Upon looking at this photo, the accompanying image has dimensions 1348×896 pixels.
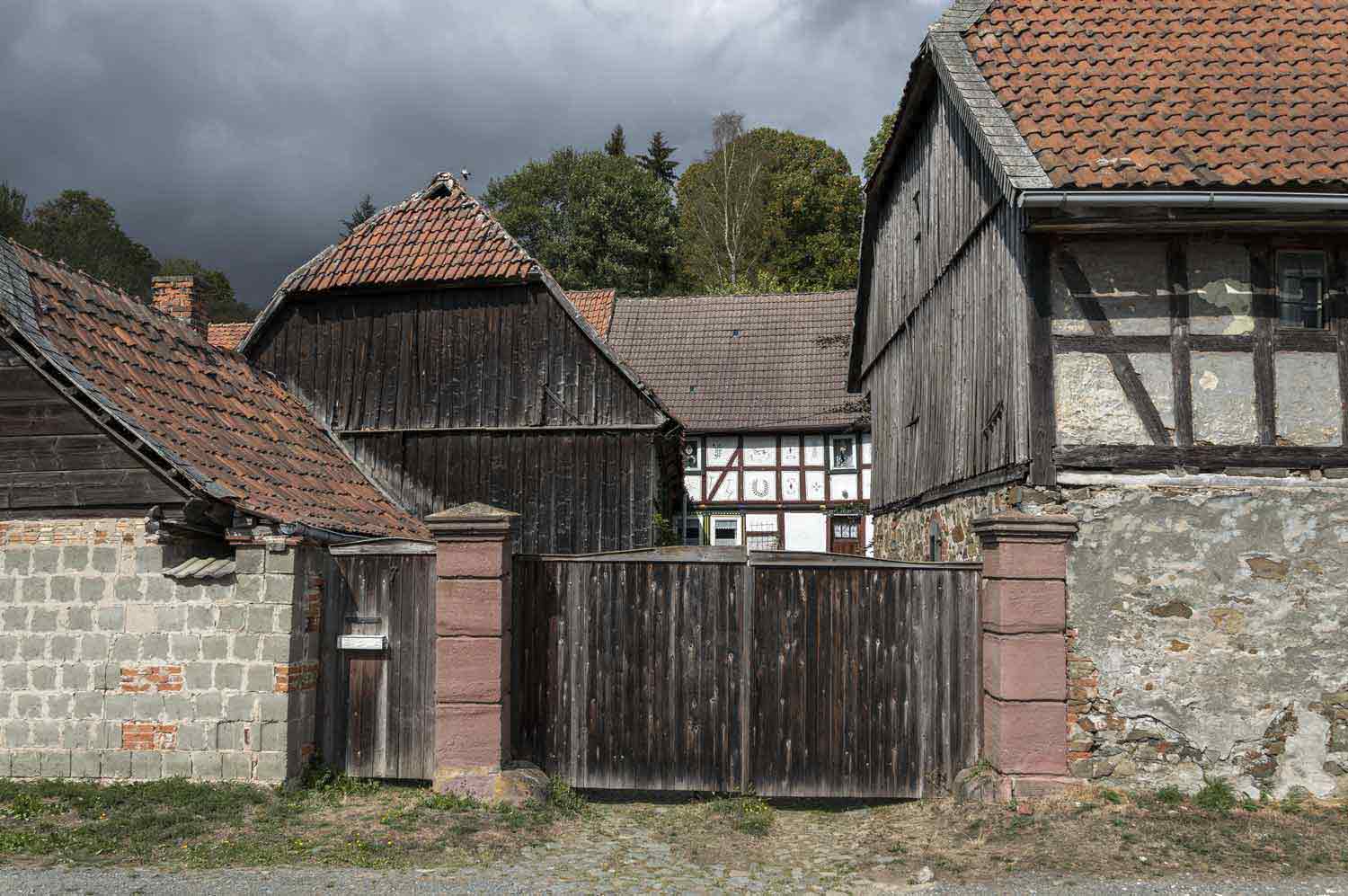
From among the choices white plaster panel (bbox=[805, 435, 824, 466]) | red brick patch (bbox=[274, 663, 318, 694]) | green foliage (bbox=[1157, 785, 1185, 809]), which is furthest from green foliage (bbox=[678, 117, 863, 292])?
green foliage (bbox=[1157, 785, 1185, 809])

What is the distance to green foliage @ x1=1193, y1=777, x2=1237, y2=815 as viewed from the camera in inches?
313

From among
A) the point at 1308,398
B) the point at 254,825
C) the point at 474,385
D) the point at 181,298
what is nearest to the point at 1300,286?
the point at 1308,398

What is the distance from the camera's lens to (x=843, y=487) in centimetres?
2523

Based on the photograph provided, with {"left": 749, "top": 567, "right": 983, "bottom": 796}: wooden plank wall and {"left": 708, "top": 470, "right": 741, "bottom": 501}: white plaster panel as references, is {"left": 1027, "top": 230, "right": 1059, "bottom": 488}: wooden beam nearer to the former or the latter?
{"left": 749, "top": 567, "right": 983, "bottom": 796}: wooden plank wall

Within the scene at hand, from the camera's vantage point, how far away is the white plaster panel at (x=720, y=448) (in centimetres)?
2573

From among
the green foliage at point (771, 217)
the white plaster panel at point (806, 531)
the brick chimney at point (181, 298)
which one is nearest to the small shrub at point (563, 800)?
the brick chimney at point (181, 298)

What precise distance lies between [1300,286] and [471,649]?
306 inches

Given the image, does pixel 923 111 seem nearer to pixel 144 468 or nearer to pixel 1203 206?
pixel 1203 206

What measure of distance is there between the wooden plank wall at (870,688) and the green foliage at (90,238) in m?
55.8

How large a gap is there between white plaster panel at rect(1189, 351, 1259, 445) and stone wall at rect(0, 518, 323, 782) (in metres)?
7.72

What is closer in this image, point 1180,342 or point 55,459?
point 1180,342

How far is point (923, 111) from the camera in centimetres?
1261

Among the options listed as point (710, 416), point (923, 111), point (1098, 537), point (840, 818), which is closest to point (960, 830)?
point (840, 818)

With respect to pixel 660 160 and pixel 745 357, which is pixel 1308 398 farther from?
pixel 660 160
